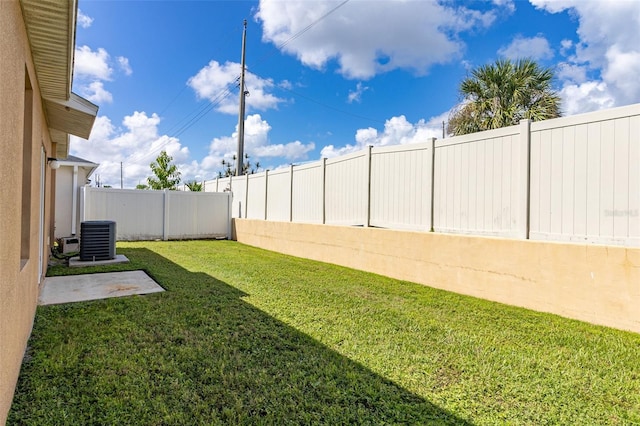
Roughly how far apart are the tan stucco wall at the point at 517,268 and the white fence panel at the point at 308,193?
1709 mm

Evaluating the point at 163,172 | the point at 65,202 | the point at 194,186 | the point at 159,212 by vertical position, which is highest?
the point at 163,172

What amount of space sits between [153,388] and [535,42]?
11952 millimetres

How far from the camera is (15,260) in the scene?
8.27 feet

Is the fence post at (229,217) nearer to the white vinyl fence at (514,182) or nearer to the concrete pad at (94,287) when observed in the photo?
the white vinyl fence at (514,182)

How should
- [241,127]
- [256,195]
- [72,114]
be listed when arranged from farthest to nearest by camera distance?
[241,127], [256,195], [72,114]

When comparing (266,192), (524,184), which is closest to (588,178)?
(524,184)

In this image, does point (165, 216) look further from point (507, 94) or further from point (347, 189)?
point (507, 94)

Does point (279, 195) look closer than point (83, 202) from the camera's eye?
Yes

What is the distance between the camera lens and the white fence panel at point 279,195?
11.6m

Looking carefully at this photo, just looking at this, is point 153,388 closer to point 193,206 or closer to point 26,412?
point 26,412

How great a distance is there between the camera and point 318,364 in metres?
3.07

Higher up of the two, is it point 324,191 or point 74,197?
point 324,191

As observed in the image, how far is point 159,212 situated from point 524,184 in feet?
43.6

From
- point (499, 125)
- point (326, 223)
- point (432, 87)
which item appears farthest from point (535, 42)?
point (326, 223)
